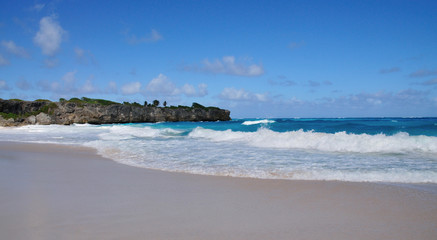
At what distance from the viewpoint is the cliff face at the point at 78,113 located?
4341cm

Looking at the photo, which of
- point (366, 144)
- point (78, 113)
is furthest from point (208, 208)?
point (78, 113)

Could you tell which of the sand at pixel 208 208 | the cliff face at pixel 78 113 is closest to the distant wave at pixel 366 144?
the sand at pixel 208 208

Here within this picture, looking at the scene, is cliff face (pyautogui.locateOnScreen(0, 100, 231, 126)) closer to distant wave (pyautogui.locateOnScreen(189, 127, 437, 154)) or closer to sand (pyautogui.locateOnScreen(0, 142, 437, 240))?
distant wave (pyautogui.locateOnScreen(189, 127, 437, 154))

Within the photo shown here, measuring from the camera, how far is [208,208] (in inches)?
140

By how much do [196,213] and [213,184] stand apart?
1656mm

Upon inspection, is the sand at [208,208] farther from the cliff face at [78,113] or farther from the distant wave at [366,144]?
the cliff face at [78,113]

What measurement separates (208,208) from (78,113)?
171 ft

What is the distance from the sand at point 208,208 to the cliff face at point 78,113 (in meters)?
40.4

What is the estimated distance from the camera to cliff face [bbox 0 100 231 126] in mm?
43406

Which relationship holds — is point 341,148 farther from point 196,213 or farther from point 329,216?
point 196,213

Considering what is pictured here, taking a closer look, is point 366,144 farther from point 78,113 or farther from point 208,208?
point 78,113

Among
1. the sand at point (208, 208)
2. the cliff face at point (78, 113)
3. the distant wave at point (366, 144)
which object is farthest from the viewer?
the cliff face at point (78, 113)

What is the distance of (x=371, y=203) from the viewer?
149 inches

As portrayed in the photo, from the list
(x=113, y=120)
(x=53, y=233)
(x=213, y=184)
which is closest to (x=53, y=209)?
(x=53, y=233)
